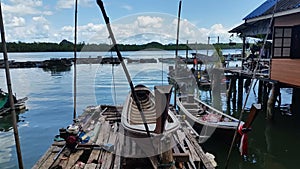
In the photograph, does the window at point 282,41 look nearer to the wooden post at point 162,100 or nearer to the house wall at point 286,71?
the house wall at point 286,71

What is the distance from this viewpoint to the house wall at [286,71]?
27.2 feet

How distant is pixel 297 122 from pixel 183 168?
7.28 meters

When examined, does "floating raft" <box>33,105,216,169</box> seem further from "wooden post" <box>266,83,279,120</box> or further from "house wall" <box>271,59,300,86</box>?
"wooden post" <box>266,83,279,120</box>

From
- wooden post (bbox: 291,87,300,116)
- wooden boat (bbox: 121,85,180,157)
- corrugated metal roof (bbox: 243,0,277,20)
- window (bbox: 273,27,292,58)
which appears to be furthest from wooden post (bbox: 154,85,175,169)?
wooden post (bbox: 291,87,300,116)

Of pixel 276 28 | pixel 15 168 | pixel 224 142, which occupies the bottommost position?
pixel 15 168

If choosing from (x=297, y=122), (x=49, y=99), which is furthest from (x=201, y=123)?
(x=49, y=99)

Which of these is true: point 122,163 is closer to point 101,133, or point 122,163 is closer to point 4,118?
point 101,133

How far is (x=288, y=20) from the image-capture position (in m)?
8.93

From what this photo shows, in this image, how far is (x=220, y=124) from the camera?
7289mm

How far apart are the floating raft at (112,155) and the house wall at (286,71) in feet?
13.8

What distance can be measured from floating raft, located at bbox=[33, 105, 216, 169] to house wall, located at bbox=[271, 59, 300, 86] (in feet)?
13.8

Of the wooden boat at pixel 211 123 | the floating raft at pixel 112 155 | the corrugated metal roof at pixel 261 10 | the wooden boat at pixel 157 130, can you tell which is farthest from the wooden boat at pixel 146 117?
the corrugated metal roof at pixel 261 10

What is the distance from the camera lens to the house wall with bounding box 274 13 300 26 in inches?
334

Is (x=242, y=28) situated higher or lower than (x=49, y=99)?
higher
